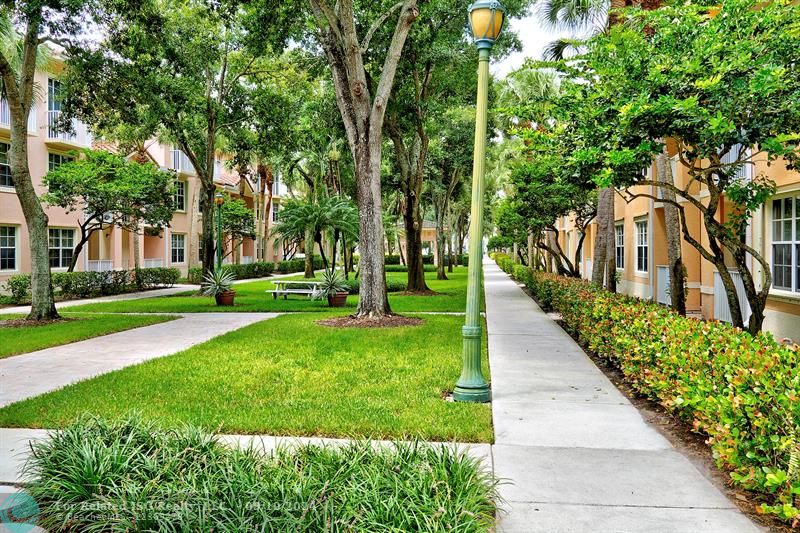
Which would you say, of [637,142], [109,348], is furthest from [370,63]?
[637,142]

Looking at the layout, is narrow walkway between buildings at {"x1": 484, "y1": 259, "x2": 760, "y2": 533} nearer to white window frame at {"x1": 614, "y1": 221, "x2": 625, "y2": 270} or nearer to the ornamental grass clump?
the ornamental grass clump

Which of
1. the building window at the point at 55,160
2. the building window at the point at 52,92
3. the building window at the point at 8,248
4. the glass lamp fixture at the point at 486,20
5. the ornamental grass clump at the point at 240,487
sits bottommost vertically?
the ornamental grass clump at the point at 240,487

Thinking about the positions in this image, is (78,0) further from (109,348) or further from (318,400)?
(318,400)

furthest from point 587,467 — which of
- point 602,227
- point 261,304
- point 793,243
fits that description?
point 261,304

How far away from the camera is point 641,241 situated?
1980cm

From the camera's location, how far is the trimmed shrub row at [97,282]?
20188mm

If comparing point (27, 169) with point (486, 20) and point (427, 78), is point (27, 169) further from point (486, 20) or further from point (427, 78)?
point (486, 20)

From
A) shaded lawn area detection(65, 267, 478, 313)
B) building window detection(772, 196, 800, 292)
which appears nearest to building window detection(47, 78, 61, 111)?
shaded lawn area detection(65, 267, 478, 313)

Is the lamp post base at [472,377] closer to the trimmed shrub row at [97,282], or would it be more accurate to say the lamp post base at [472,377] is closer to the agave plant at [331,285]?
the agave plant at [331,285]

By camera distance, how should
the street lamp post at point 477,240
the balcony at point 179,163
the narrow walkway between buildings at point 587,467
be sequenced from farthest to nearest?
1. the balcony at point 179,163
2. the street lamp post at point 477,240
3. the narrow walkway between buildings at point 587,467

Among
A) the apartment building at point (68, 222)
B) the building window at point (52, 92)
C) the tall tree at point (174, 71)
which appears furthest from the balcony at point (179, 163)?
the tall tree at point (174, 71)

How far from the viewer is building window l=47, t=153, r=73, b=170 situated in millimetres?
24812

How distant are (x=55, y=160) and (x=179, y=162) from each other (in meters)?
9.68

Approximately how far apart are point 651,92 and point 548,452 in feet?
13.0
